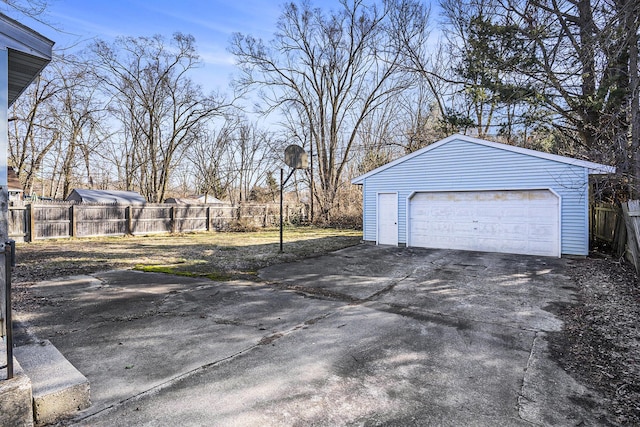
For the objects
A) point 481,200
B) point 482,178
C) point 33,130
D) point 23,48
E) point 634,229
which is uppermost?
point 33,130

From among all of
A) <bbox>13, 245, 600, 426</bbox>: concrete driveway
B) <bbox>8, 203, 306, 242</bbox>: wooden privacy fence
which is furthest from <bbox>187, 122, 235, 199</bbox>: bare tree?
<bbox>13, 245, 600, 426</bbox>: concrete driveway

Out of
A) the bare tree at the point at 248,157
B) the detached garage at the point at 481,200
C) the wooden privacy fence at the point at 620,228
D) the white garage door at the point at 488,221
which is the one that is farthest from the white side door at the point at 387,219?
the bare tree at the point at 248,157

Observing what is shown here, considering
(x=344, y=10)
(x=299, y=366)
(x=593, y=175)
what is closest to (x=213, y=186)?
(x=344, y=10)

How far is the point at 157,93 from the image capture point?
68.4 feet

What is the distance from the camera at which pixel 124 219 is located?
15531 millimetres

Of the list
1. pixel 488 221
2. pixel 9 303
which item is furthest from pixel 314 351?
pixel 488 221

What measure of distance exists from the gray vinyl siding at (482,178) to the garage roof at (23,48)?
31.9 feet

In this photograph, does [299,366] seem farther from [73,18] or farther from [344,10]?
[344,10]

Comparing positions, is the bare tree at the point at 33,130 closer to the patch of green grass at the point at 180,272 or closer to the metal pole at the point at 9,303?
the patch of green grass at the point at 180,272

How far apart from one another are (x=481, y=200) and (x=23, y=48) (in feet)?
33.5

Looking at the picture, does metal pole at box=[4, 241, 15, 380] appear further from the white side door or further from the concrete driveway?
the white side door

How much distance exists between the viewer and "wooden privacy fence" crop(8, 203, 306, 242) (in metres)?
12.5

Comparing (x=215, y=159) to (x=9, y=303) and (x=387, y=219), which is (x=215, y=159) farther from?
(x=9, y=303)

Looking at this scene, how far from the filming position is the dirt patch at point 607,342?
8.61 ft
